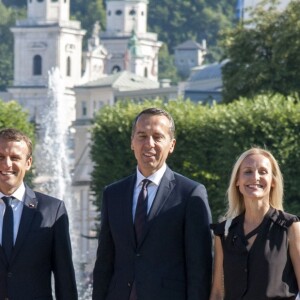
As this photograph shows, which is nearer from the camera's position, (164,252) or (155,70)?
(164,252)

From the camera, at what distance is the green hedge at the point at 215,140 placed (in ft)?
139

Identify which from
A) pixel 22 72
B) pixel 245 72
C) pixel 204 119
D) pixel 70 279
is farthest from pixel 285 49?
pixel 22 72

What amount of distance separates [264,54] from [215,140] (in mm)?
14978

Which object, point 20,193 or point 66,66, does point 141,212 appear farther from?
point 66,66

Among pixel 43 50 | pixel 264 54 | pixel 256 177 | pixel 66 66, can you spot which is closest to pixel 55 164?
pixel 264 54

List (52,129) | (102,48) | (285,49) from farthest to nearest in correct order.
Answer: (102,48)
(52,129)
(285,49)

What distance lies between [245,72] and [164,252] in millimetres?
44423

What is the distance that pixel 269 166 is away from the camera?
42.7ft

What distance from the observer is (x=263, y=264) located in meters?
12.9

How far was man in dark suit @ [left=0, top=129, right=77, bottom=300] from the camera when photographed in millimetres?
13203

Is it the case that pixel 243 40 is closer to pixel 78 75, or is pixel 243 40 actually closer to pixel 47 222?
pixel 47 222

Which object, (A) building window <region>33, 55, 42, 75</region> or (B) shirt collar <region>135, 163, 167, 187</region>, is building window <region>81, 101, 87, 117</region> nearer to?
(A) building window <region>33, 55, 42, 75</region>

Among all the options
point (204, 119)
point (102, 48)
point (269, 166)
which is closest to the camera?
point (269, 166)

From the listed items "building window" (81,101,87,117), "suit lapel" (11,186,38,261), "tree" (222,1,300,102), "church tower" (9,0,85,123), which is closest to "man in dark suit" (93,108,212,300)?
"suit lapel" (11,186,38,261)
